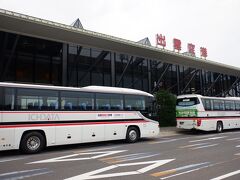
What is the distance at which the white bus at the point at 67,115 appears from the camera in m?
9.72

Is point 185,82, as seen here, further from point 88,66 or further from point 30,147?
point 30,147

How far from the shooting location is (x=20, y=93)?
10016 mm

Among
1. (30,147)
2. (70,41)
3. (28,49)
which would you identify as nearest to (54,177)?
(30,147)

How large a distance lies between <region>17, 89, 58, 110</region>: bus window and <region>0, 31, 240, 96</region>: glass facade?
9.23m

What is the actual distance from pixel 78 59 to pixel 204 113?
12.7 metres

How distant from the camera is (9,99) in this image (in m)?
9.68

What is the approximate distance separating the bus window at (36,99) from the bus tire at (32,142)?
A: 46.7 inches

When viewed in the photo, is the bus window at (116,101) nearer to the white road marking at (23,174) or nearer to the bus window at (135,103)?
the bus window at (135,103)

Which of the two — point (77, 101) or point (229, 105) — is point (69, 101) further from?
point (229, 105)

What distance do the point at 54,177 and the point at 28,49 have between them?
16.6 m

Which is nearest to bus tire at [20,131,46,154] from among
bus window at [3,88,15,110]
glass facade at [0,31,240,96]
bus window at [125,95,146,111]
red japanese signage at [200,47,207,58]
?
bus window at [3,88,15,110]

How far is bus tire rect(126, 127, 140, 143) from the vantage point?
13.7 metres

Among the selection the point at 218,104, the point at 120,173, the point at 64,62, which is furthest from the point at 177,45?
the point at 120,173

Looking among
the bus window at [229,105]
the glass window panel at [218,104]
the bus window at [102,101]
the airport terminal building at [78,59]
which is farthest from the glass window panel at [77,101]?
the bus window at [229,105]
